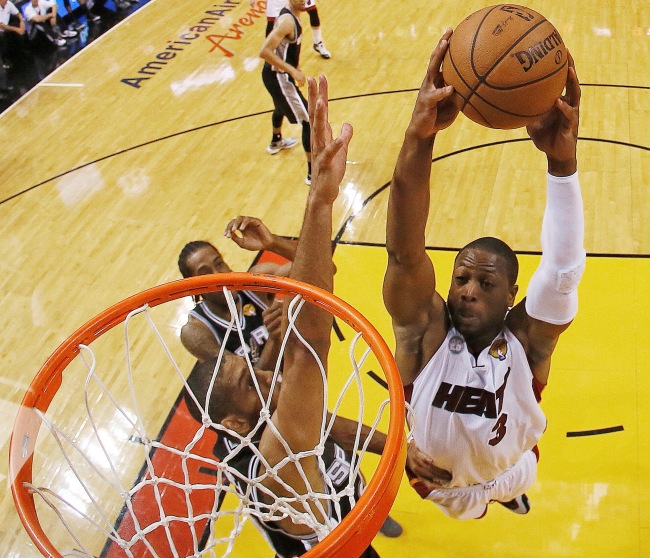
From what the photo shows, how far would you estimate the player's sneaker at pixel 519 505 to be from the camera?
3.35 meters

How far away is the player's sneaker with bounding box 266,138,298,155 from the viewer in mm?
6750

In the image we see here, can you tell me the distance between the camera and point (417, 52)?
27.7ft

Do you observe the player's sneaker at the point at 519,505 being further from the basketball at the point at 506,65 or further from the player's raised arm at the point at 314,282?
the basketball at the point at 506,65

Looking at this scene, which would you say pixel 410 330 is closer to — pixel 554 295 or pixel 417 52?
pixel 554 295

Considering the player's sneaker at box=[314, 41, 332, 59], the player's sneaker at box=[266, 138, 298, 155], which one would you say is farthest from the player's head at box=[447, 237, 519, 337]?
the player's sneaker at box=[314, 41, 332, 59]

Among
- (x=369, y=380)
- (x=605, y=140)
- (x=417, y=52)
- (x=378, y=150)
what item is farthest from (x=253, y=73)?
(x=369, y=380)

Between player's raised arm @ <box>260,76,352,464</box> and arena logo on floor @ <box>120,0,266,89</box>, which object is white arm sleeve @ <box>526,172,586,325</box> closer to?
player's raised arm @ <box>260,76,352,464</box>

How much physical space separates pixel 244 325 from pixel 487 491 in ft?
4.90

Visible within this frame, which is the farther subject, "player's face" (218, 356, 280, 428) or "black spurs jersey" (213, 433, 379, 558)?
"player's face" (218, 356, 280, 428)

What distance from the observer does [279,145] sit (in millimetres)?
6770

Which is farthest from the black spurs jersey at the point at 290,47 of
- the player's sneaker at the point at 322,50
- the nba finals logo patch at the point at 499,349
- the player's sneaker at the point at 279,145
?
the nba finals logo patch at the point at 499,349

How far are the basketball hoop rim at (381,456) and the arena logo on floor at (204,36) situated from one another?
265 inches

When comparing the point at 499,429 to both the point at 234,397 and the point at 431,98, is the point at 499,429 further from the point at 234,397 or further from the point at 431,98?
the point at 431,98

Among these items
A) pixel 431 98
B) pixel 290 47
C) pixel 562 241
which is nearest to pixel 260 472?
pixel 562 241
